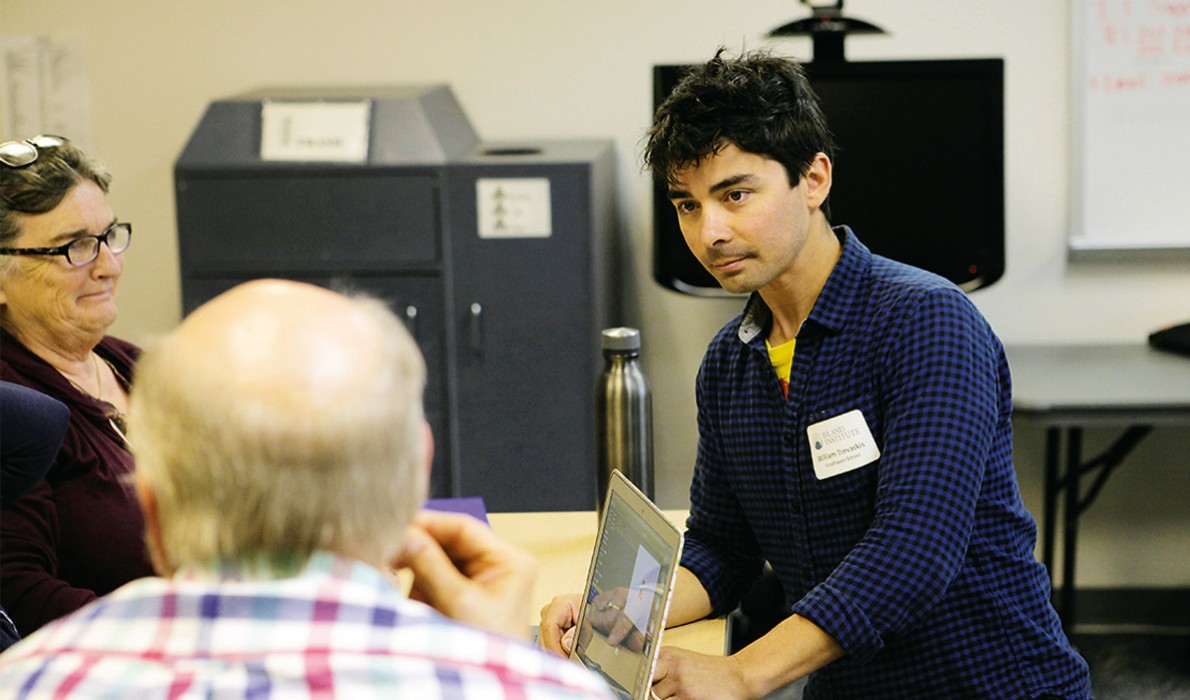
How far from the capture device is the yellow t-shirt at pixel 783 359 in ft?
5.77

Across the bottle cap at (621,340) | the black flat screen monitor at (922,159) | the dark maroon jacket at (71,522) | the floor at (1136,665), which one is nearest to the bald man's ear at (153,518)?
the dark maroon jacket at (71,522)

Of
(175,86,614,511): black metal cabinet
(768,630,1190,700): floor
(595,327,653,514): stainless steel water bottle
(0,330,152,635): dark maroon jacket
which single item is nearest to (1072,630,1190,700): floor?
(768,630,1190,700): floor

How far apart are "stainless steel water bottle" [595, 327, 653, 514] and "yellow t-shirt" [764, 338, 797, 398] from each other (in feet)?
1.05

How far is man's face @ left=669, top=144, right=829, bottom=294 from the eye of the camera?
5.49 feet

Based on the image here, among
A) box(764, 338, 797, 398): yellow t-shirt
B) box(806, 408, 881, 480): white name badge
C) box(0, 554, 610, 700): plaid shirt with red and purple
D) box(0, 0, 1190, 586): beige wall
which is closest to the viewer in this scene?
box(0, 554, 610, 700): plaid shirt with red and purple

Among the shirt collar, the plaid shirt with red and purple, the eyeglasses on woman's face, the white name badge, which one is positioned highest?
the eyeglasses on woman's face

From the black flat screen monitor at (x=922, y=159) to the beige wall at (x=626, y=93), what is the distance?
0.48 m

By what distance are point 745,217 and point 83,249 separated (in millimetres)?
953

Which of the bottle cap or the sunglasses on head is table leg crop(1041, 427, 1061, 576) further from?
the sunglasses on head

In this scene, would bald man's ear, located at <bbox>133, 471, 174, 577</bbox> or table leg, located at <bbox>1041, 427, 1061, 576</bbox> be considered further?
table leg, located at <bbox>1041, 427, 1061, 576</bbox>

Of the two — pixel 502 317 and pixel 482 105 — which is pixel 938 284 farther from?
pixel 482 105

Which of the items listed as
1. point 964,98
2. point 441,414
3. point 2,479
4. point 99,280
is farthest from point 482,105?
point 2,479

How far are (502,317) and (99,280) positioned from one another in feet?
4.95

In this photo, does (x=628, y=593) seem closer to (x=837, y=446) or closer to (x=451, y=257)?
(x=837, y=446)
